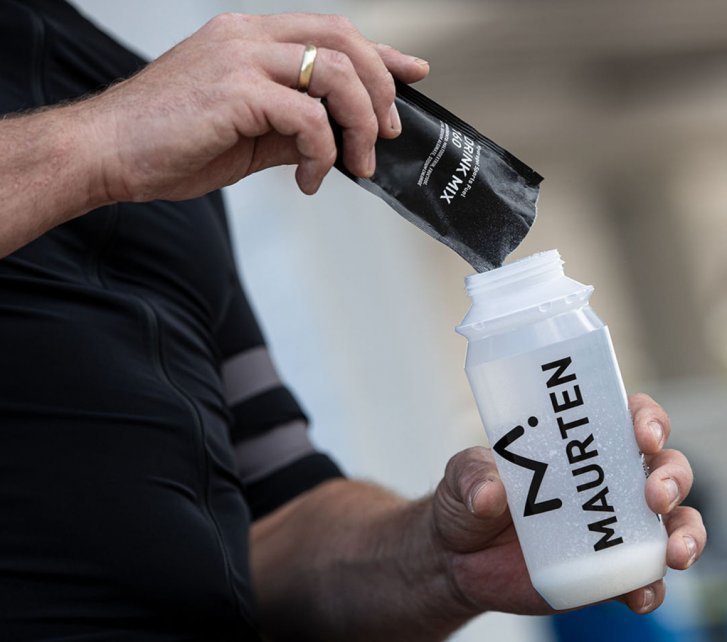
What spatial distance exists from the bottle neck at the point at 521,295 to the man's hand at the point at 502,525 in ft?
0.39

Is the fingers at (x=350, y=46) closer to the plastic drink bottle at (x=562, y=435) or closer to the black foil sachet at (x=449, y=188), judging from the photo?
the black foil sachet at (x=449, y=188)

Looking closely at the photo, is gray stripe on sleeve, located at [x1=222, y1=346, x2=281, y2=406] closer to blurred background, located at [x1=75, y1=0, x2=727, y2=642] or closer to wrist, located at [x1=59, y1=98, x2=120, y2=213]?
wrist, located at [x1=59, y1=98, x2=120, y2=213]

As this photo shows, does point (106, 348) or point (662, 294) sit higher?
point (106, 348)

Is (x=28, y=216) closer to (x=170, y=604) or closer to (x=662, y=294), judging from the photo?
(x=170, y=604)

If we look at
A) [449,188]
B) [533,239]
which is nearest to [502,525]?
[449,188]

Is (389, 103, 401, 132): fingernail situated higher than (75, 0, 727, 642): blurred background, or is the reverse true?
(389, 103, 401, 132): fingernail

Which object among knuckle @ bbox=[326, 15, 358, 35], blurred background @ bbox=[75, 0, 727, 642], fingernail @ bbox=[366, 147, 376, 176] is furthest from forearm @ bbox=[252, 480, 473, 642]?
blurred background @ bbox=[75, 0, 727, 642]

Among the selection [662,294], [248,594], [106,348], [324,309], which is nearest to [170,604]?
[248,594]

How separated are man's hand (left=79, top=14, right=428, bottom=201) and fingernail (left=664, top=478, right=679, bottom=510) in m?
0.36

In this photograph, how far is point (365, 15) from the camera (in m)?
3.25

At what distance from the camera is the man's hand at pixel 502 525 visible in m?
0.84

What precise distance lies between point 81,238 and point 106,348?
152mm

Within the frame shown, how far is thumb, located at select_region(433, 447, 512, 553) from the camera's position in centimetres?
88

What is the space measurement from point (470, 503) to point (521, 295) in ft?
0.63
